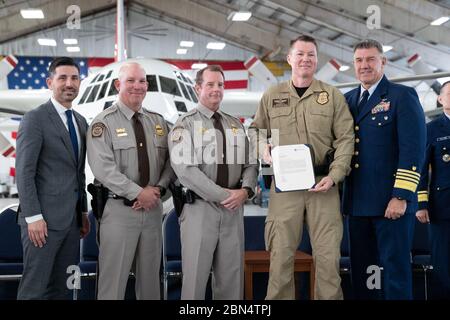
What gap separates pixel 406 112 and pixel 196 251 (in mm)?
1595

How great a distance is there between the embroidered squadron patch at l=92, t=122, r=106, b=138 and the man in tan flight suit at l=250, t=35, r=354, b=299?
1.00 meters

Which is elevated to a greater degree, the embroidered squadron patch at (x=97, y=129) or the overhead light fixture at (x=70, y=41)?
the overhead light fixture at (x=70, y=41)

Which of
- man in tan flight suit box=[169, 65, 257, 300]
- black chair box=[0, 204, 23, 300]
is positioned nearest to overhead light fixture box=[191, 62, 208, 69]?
black chair box=[0, 204, 23, 300]

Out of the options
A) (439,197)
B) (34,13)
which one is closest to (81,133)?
(439,197)

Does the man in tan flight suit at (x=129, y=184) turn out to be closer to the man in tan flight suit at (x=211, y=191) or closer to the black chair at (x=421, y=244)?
the man in tan flight suit at (x=211, y=191)

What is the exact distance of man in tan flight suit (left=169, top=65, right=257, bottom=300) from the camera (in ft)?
9.32

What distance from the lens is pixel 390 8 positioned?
13898mm

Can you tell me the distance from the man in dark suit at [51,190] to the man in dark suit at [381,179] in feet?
5.96

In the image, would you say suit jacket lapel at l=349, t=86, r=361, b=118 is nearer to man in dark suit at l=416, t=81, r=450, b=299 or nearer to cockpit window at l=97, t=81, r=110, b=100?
man in dark suit at l=416, t=81, r=450, b=299

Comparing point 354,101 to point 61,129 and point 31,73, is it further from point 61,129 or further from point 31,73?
point 31,73

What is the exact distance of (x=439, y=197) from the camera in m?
3.44

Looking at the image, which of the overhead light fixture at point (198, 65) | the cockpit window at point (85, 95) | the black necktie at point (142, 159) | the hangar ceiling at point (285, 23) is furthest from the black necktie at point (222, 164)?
the overhead light fixture at point (198, 65)

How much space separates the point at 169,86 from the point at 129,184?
3934mm

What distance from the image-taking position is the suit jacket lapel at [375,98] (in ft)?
9.57
